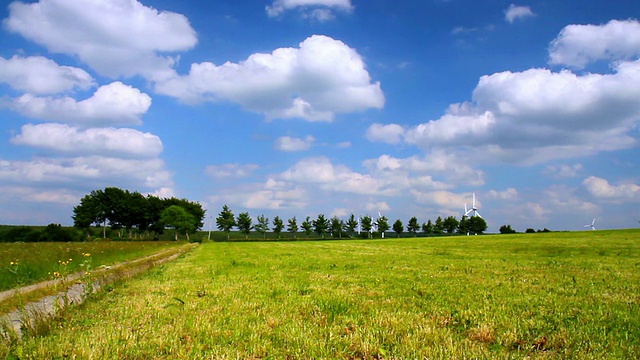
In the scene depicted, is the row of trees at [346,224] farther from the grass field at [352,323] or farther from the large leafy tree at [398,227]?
the grass field at [352,323]

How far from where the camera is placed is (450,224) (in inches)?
7549

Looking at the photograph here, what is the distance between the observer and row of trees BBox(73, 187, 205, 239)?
469ft

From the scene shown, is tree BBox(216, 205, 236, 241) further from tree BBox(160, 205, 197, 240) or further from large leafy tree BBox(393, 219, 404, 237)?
large leafy tree BBox(393, 219, 404, 237)

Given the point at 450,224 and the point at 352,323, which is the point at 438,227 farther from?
the point at 352,323

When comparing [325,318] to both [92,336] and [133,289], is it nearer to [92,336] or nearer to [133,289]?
[92,336]

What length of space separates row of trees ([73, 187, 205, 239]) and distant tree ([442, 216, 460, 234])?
4790 inches

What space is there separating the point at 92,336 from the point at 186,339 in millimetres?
1869

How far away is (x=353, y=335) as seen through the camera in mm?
6988

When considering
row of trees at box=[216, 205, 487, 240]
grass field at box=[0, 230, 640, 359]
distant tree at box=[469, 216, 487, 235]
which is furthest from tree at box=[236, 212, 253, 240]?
grass field at box=[0, 230, 640, 359]

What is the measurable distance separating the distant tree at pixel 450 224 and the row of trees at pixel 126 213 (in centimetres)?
12168

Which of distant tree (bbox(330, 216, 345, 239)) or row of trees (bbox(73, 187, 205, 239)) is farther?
distant tree (bbox(330, 216, 345, 239))

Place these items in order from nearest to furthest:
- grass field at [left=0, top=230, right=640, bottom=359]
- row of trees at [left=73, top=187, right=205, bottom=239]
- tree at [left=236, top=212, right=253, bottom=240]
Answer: grass field at [left=0, top=230, right=640, bottom=359] → row of trees at [left=73, top=187, right=205, bottom=239] → tree at [left=236, top=212, right=253, bottom=240]

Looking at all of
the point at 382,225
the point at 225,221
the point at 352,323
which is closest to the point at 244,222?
the point at 225,221

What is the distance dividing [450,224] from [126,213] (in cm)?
14823
